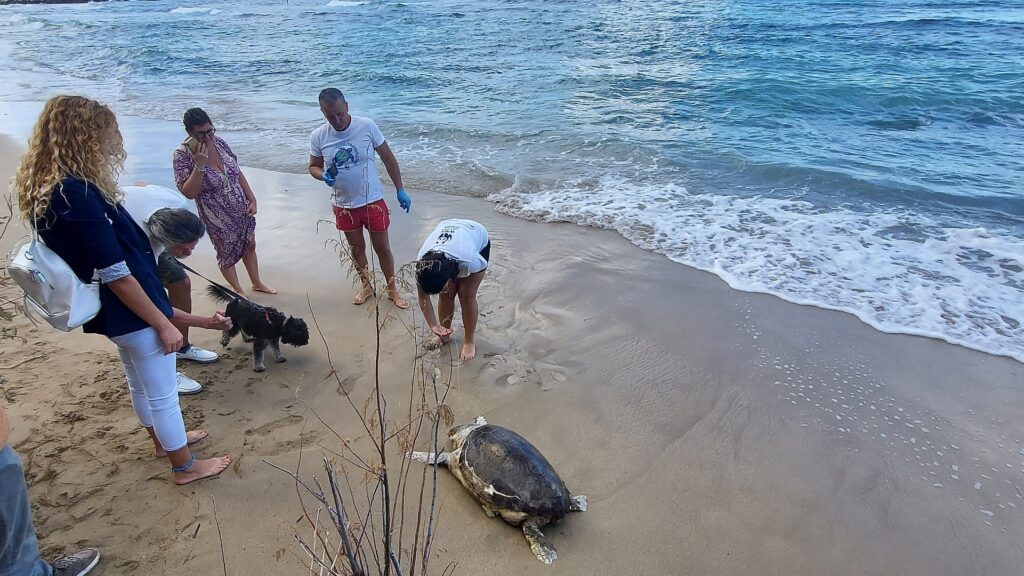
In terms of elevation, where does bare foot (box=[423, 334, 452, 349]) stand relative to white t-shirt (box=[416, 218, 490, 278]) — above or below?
below

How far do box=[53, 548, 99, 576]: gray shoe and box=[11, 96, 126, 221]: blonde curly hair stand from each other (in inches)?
58.3

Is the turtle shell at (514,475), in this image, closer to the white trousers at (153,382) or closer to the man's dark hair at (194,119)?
the white trousers at (153,382)

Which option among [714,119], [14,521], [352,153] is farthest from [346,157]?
[714,119]

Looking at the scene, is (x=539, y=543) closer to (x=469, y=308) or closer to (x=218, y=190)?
(x=469, y=308)

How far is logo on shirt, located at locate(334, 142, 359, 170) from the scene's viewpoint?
4445 mm

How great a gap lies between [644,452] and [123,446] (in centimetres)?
308

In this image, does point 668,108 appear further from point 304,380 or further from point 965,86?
point 304,380

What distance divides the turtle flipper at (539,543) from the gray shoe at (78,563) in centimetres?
197

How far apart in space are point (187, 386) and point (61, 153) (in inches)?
79.9

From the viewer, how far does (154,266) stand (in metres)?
2.56

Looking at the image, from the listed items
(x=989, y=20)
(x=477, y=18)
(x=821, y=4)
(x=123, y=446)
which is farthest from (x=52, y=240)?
(x=821, y=4)

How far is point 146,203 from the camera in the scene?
268 centimetres

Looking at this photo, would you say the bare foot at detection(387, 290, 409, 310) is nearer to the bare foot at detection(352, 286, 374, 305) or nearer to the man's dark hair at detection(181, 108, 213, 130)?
the bare foot at detection(352, 286, 374, 305)

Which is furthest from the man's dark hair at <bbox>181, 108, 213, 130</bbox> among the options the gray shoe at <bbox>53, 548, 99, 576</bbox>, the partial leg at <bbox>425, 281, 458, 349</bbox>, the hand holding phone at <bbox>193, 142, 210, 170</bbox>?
the gray shoe at <bbox>53, 548, 99, 576</bbox>
